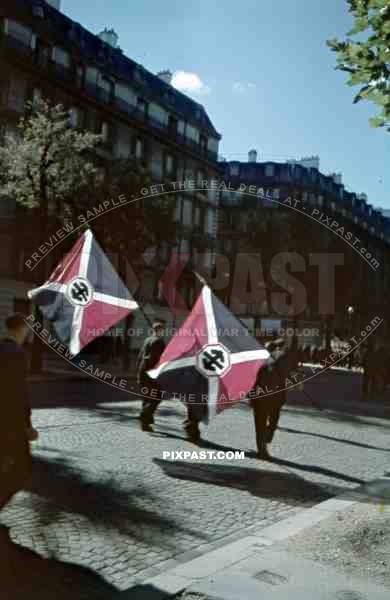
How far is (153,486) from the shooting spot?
699cm

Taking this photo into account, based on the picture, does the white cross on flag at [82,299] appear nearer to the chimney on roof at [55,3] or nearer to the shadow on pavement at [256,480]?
the shadow on pavement at [256,480]

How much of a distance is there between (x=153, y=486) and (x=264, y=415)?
2.58m

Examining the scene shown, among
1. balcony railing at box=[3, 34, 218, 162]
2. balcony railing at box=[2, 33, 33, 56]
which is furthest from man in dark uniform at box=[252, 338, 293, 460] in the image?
balcony railing at box=[3, 34, 218, 162]

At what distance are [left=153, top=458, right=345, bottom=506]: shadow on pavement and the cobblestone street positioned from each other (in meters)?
0.01

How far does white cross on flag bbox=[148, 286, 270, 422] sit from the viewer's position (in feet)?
26.7

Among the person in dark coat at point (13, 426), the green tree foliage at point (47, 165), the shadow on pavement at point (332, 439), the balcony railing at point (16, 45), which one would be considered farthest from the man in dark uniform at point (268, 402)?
the balcony railing at point (16, 45)

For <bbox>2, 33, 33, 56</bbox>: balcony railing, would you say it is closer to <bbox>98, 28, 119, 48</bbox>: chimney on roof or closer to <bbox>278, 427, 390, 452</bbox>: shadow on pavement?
<bbox>98, 28, 119, 48</bbox>: chimney on roof

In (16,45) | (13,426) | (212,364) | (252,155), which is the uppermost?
(252,155)

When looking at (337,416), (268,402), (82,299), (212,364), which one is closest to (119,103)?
(337,416)

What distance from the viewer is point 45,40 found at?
33.7 metres

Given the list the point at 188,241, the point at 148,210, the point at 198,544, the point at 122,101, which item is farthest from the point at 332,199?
the point at 198,544

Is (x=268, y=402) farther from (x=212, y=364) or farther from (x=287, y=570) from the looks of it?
(x=287, y=570)

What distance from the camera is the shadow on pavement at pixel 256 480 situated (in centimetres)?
716

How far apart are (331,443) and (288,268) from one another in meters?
23.4
